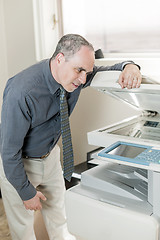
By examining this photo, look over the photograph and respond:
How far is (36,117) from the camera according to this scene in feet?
4.45

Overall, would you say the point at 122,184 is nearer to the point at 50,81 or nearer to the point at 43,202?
the point at 50,81

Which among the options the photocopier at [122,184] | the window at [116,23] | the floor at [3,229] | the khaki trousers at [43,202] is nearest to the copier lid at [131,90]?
the photocopier at [122,184]

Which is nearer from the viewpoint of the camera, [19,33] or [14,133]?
[14,133]

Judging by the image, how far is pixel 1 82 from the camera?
252 centimetres

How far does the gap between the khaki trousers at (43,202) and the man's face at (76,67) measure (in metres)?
0.49

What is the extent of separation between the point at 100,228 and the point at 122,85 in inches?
21.4

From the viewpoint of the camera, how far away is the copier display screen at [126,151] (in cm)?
109

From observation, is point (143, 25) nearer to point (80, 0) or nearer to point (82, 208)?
point (80, 0)

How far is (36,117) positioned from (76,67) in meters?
0.30

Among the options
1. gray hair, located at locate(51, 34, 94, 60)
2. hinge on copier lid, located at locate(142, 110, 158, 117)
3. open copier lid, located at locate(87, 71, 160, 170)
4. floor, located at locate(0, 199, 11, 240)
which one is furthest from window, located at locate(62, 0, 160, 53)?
floor, located at locate(0, 199, 11, 240)

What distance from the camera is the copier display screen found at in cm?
109

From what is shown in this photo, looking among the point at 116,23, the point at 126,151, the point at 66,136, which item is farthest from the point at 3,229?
the point at 116,23

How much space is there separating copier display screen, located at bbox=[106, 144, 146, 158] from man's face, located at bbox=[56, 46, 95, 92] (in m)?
0.32

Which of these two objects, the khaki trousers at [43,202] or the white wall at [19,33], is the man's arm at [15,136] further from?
the white wall at [19,33]
